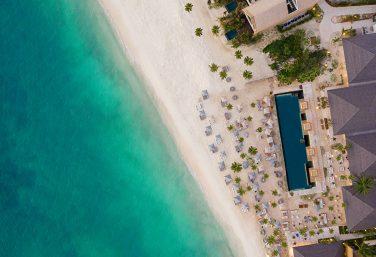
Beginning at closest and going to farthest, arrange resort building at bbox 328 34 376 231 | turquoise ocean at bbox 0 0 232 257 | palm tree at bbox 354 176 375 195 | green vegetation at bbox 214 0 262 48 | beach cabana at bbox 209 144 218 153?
palm tree at bbox 354 176 375 195 → resort building at bbox 328 34 376 231 → green vegetation at bbox 214 0 262 48 → beach cabana at bbox 209 144 218 153 → turquoise ocean at bbox 0 0 232 257

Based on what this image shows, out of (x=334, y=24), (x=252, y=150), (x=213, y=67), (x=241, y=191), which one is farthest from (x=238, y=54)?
(x=241, y=191)

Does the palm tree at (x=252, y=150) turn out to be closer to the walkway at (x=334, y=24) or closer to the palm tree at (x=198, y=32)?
the palm tree at (x=198, y=32)

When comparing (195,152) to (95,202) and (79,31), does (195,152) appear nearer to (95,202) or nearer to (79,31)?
(95,202)

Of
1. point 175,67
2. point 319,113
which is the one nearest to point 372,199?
point 319,113

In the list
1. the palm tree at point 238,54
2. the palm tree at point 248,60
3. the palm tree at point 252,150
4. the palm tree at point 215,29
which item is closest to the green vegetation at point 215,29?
the palm tree at point 215,29

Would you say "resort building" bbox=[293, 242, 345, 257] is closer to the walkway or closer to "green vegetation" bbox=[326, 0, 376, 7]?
the walkway

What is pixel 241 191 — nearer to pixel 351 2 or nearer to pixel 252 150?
pixel 252 150

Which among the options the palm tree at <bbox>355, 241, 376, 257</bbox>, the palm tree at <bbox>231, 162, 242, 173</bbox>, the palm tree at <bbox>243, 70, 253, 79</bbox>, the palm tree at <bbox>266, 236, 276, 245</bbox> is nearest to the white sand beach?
the palm tree at <bbox>243, 70, 253, 79</bbox>
